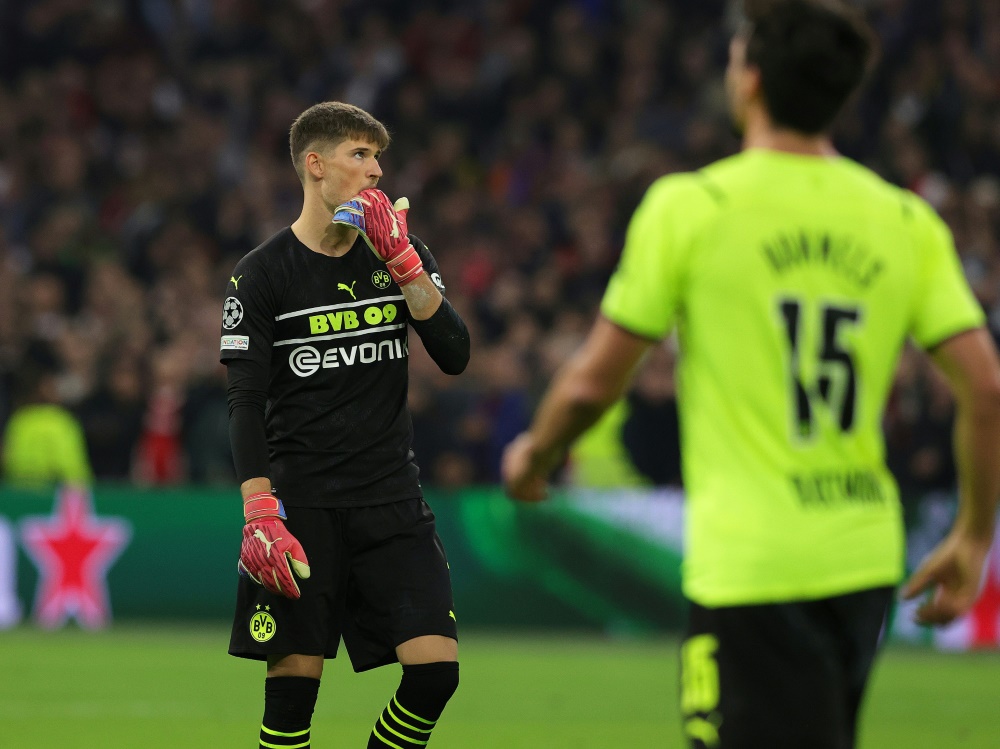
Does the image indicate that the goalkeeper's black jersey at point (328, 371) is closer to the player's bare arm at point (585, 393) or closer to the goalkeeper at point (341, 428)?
the goalkeeper at point (341, 428)

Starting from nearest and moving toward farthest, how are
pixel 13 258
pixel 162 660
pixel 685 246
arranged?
pixel 685 246, pixel 162 660, pixel 13 258

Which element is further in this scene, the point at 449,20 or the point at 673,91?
the point at 449,20

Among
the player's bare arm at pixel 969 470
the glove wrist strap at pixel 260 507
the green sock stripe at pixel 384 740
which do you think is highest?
the player's bare arm at pixel 969 470

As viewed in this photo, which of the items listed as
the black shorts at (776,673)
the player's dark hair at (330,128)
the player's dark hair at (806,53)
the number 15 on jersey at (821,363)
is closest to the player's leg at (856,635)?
the black shorts at (776,673)

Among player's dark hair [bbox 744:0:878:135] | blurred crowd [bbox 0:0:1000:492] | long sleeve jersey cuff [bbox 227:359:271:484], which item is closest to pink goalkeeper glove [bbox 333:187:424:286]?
long sleeve jersey cuff [bbox 227:359:271:484]

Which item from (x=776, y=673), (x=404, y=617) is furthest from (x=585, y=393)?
(x=404, y=617)

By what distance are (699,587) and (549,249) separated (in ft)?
46.1

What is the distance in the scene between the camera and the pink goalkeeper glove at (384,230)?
205 inches

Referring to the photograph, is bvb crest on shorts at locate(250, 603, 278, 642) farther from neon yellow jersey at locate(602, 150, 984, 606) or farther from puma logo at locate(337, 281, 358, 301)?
neon yellow jersey at locate(602, 150, 984, 606)

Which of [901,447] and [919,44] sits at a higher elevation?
[919,44]

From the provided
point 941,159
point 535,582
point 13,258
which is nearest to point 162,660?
point 535,582

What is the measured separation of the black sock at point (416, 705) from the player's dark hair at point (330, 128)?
1.66 meters

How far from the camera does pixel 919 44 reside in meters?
17.5

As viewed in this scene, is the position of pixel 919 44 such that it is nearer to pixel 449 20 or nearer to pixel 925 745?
pixel 449 20
